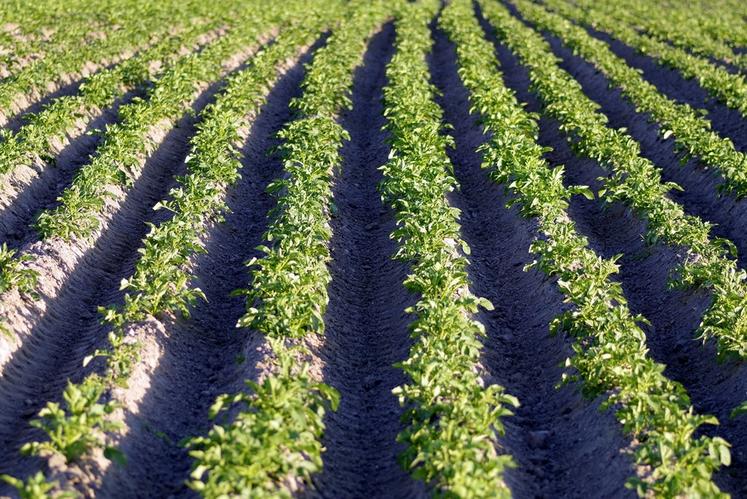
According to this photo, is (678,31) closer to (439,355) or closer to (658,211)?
(658,211)

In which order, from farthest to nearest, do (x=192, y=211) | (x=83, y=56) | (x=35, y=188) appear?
(x=83, y=56), (x=35, y=188), (x=192, y=211)

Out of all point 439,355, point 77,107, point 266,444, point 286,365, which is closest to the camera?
point 266,444

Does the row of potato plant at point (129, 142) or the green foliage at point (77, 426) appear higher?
the green foliage at point (77, 426)

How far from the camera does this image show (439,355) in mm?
7828

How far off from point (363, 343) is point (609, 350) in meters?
2.93

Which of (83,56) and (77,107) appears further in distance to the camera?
(83,56)

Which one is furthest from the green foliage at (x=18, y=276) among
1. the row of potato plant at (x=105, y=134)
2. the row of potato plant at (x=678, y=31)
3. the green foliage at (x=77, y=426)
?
the row of potato plant at (x=678, y=31)

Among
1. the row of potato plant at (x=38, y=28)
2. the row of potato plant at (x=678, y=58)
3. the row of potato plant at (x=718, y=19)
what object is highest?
the row of potato plant at (x=38, y=28)

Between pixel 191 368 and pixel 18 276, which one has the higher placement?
pixel 18 276

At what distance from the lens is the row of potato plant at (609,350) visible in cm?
673

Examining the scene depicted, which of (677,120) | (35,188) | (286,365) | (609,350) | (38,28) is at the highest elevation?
(286,365)

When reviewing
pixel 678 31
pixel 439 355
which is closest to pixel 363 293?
pixel 439 355

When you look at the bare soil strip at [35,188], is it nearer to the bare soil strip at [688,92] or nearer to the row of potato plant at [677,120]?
the row of potato plant at [677,120]

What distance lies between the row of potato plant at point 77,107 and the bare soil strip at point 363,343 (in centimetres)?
520
